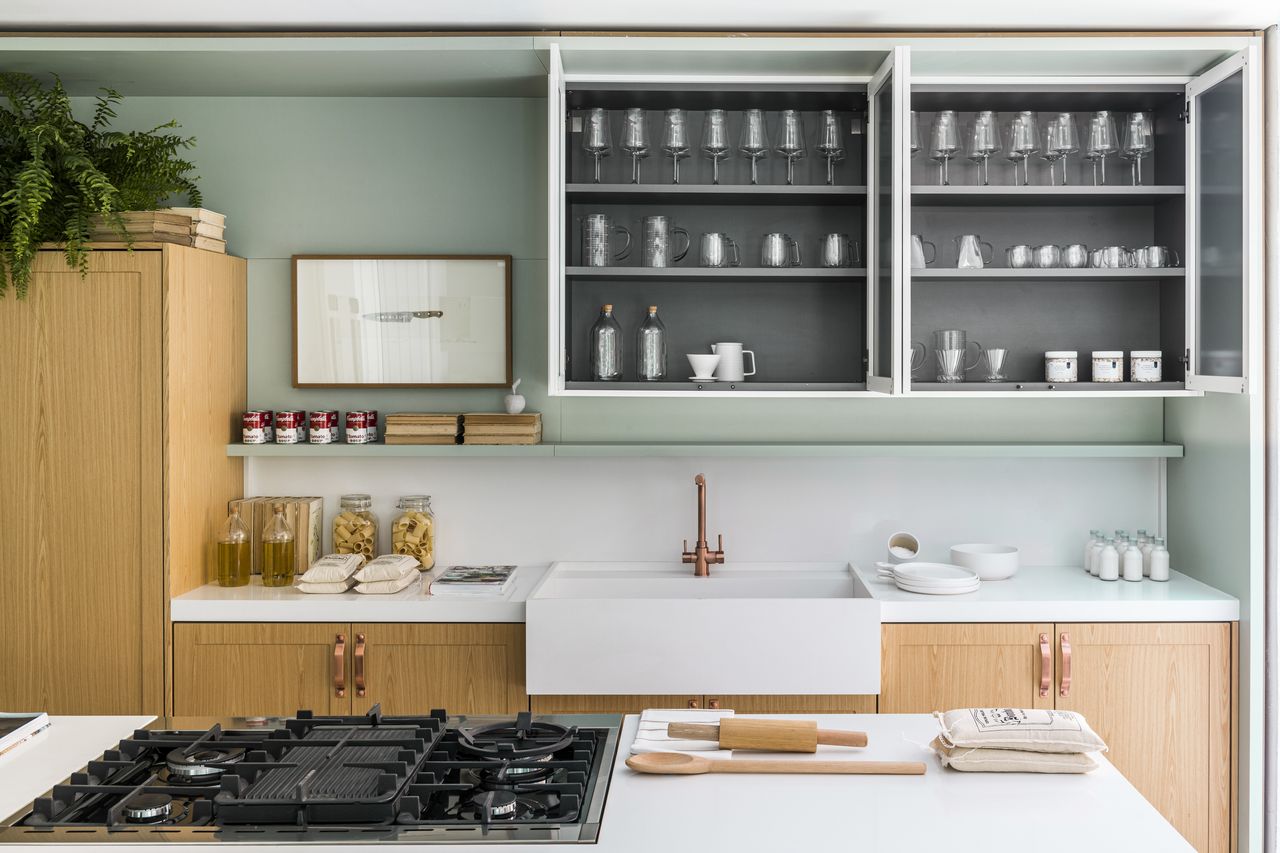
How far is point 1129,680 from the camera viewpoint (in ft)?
9.77

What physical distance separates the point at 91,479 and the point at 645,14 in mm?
2025

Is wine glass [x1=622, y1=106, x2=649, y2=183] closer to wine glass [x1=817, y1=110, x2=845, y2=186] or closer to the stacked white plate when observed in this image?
wine glass [x1=817, y1=110, x2=845, y2=186]

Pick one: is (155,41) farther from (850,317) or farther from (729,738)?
(729,738)

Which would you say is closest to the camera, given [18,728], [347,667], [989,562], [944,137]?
[18,728]

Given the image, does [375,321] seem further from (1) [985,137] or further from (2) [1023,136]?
(2) [1023,136]

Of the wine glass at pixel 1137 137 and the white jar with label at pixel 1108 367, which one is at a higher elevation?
the wine glass at pixel 1137 137

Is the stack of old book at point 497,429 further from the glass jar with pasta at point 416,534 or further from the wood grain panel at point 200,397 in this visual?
the wood grain panel at point 200,397

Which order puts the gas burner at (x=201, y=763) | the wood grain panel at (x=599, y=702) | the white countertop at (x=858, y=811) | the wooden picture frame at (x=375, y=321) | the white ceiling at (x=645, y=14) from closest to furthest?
the white countertop at (x=858, y=811) → the gas burner at (x=201, y=763) → the white ceiling at (x=645, y=14) → the wood grain panel at (x=599, y=702) → the wooden picture frame at (x=375, y=321)

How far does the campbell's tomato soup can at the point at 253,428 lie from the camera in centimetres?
335

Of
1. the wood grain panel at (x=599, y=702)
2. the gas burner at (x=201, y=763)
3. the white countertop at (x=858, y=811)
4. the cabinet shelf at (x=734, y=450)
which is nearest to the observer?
the white countertop at (x=858, y=811)

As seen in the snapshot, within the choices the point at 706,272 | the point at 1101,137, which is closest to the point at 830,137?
the point at 706,272

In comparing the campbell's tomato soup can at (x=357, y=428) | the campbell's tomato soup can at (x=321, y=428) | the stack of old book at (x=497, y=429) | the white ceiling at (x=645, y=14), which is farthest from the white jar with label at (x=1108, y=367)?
the campbell's tomato soup can at (x=321, y=428)

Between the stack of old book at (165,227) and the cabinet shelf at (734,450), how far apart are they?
0.65 meters

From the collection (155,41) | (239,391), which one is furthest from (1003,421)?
(155,41)
